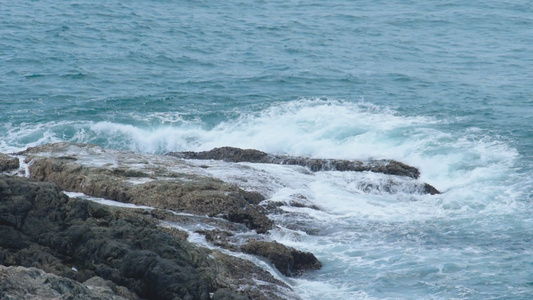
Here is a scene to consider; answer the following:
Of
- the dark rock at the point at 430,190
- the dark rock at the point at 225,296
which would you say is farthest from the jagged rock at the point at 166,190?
the dark rock at the point at 225,296

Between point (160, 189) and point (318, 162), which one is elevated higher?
point (160, 189)

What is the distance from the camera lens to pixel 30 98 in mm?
28125

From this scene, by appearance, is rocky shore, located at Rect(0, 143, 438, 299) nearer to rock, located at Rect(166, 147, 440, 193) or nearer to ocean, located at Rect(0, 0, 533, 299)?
ocean, located at Rect(0, 0, 533, 299)

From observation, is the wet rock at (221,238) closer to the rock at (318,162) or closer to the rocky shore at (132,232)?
the rocky shore at (132,232)

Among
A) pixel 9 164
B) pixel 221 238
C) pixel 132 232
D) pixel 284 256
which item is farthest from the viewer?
pixel 9 164

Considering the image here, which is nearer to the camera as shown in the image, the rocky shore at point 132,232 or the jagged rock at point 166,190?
the rocky shore at point 132,232

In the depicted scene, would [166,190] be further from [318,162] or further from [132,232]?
[318,162]

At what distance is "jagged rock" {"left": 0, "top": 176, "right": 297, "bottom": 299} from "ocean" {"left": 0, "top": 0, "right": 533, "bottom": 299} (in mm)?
2503

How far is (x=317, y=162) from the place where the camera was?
2106cm

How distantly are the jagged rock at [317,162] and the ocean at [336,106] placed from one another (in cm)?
60

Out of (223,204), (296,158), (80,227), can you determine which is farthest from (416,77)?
(80,227)

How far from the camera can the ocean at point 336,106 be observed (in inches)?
633

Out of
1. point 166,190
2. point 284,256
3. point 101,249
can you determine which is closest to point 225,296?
point 101,249

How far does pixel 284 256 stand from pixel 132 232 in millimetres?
3390
